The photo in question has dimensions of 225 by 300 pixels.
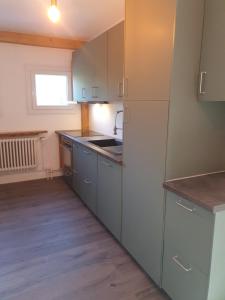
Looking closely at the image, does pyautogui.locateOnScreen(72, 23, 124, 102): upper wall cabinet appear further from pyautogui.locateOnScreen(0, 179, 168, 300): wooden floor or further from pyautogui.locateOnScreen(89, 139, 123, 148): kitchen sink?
pyautogui.locateOnScreen(0, 179, 168, 300): wooden floor

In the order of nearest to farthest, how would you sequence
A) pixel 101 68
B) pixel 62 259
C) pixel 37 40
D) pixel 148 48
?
pixel 148 48, pixel 62 259, pixel 101 68, pixel 37 40

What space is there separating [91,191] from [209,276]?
1788 mm

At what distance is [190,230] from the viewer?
1.40m

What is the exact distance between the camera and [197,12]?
145 centimetres

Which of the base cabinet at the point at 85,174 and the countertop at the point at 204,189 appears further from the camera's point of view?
the base cabinet at the point at 85,174

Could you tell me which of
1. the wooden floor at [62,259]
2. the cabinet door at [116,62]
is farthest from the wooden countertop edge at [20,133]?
the cabinet door at [116,62]

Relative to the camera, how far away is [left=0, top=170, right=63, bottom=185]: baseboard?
401cm

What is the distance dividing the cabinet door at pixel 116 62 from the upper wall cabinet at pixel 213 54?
0.99 m

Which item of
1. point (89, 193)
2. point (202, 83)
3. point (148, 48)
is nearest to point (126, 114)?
point (148, 48)

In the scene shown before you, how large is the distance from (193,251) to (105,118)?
2.67 m

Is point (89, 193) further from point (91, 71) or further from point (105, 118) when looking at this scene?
point (91, 71)

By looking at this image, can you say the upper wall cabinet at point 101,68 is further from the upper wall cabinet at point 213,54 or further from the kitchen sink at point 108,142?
the upper wall cabinet at point 213,54

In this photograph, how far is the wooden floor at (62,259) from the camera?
1.76m

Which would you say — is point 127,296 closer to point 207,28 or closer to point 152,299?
point 152,299
